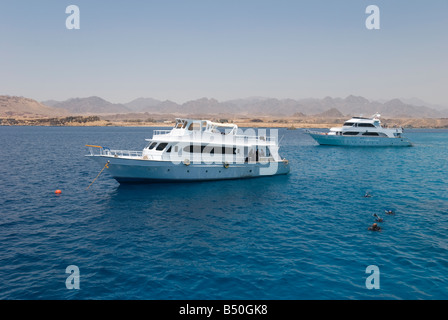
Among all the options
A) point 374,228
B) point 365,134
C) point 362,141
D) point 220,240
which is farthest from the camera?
point 365,134

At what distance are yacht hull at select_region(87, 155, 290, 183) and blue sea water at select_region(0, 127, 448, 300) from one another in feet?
3.33

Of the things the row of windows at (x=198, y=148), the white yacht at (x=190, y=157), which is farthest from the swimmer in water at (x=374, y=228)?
the row of windows at (x=198, y=148)

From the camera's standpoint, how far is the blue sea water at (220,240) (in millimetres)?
12273

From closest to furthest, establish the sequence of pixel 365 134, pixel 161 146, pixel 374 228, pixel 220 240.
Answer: pixel 220 240 < pixel 374 228 < pixel 161 146 < pixel 365 134

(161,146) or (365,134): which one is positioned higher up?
(365,134)

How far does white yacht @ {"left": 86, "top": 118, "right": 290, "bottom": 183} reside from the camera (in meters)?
27.7

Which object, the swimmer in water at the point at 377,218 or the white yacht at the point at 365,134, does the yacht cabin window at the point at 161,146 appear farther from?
the white yacht at the point at 365,134

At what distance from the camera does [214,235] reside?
1777 centimetres

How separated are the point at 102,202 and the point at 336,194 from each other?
73.8 ft

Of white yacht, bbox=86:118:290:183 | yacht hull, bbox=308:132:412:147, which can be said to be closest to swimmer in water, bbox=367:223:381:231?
white yacht, bbox=86:118:290:183

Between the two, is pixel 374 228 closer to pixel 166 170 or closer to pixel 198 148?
pixel 198 148

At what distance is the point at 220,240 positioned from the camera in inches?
672

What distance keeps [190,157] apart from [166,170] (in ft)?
9.45

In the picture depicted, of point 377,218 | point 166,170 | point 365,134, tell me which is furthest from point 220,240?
point 365,134
